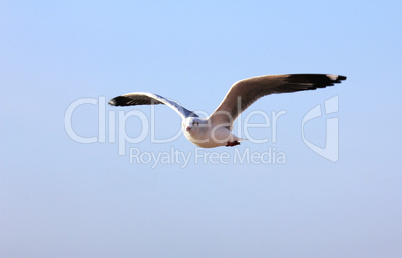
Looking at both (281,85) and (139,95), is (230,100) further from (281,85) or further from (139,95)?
(139,95)

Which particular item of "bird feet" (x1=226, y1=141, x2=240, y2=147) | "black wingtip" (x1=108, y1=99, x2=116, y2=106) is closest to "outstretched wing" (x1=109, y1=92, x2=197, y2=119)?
"black wingtip" (x1=108, y1=99, x2=116, y2=106)

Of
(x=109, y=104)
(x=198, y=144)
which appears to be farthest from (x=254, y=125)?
(x=109, y=104)

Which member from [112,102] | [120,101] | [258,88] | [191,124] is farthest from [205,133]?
[112,102]

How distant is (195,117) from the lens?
10.7 m

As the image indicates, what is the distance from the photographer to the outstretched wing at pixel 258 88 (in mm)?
10273

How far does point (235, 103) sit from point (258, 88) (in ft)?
1.87

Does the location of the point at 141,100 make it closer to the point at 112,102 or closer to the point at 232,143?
the point at 112,102

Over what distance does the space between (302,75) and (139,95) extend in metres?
4.74

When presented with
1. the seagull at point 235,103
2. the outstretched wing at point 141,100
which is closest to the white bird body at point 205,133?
the seagull at point 235,103

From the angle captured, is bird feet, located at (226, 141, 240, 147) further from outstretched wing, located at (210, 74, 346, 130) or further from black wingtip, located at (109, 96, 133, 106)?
black wingtip, located at (109, 96, 133, 106)

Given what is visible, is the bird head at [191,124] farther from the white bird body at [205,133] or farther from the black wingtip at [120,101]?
the black wingtip at [120,101]

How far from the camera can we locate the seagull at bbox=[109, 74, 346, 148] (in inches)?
407

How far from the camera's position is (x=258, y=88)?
1053 centimetres

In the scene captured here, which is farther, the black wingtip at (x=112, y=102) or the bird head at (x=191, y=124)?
the black wingtip at (x=112, y=102)
